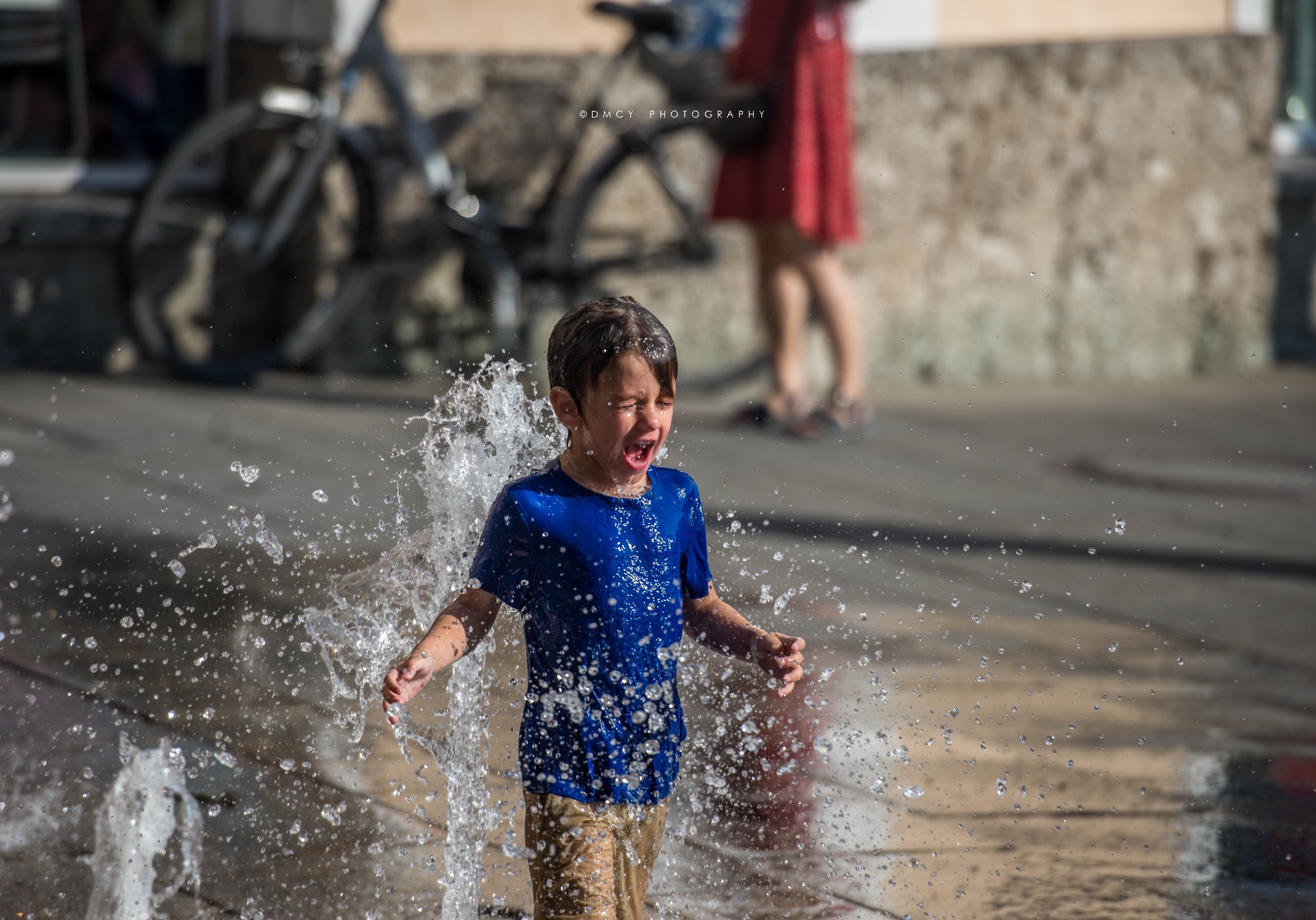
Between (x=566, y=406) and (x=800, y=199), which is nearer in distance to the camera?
(x=566, y=406)

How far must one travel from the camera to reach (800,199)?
5812mm

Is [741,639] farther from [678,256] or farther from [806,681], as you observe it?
[678,256]

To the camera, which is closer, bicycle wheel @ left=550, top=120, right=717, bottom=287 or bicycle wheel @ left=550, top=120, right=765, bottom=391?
bicycle wheel @ left=550, top=120, right=717, bottom=287

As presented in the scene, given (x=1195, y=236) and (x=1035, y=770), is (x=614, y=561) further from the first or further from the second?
(x=1195, y=236)

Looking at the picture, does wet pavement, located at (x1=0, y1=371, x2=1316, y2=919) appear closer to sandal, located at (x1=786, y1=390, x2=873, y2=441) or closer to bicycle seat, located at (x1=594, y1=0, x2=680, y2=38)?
sandal, located at (x1=786, y1=390, x2=873, y2=441)

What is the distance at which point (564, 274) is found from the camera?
6.32 metres

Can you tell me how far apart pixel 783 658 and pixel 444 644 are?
0.41 metres

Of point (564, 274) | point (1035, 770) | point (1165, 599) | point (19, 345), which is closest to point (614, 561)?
point (1035, 770)

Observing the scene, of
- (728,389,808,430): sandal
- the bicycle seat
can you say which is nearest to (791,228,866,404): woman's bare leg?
(728,389,808,430): sandal

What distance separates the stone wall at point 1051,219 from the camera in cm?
723

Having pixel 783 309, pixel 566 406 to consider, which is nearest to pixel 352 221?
pixel 783 309

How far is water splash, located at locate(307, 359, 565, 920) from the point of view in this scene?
231 centimetres

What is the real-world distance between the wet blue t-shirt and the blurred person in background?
12.9 feet

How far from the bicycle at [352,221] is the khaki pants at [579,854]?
431 centimetres
